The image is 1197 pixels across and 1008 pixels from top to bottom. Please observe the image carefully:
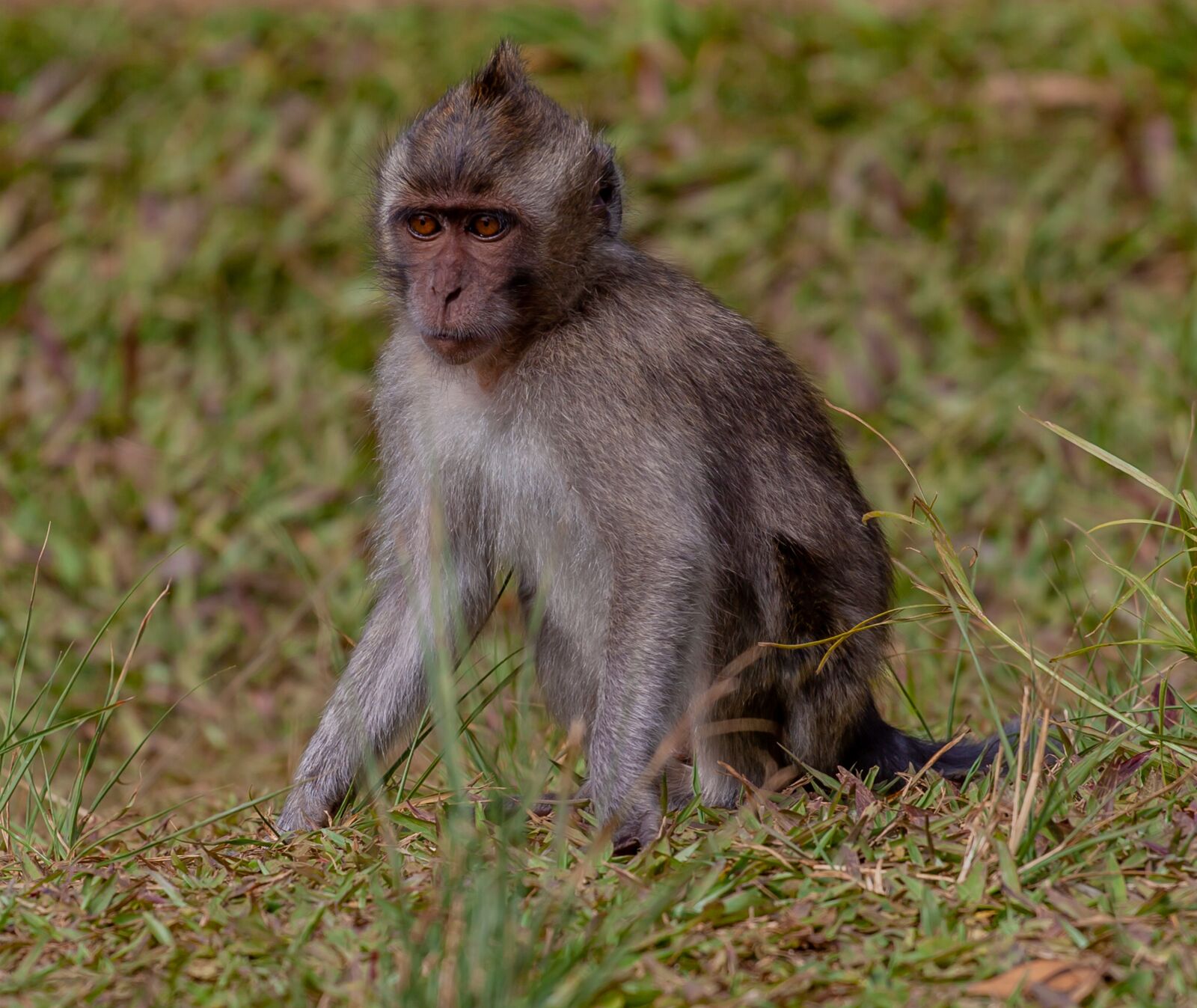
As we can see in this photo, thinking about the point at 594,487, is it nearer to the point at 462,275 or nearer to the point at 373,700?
the point at 462,275

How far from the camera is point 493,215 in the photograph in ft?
13.9

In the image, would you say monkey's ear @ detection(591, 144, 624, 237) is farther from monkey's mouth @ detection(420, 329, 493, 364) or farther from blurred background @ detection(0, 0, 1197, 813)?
blurred background @ detection(0, 0, 1197, 813)

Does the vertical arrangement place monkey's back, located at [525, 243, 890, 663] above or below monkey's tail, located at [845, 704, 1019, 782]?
above

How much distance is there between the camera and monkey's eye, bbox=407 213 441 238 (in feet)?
14.1

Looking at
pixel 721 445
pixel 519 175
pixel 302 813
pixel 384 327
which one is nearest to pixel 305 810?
pixel 302 813

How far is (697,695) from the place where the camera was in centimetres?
422

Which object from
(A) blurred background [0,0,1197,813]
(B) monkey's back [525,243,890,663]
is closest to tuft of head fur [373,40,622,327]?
(B) monkey's back [525,243,890,663]

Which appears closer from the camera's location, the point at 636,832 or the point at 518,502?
the point at 636,832

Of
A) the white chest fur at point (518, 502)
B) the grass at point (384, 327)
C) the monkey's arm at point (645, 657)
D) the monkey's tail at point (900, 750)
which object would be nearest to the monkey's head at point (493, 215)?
the white chest fur at point (518, 502)

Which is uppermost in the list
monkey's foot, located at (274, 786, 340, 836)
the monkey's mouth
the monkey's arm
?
the monkey's mouth

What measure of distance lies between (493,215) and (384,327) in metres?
4.16

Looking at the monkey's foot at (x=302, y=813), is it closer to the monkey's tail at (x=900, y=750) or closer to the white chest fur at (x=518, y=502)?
the white chest fur at (x=518, y=502)

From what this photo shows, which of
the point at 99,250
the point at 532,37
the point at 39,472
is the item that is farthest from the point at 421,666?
the point at 532,37

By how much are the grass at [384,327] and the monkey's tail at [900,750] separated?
161 millimetres
